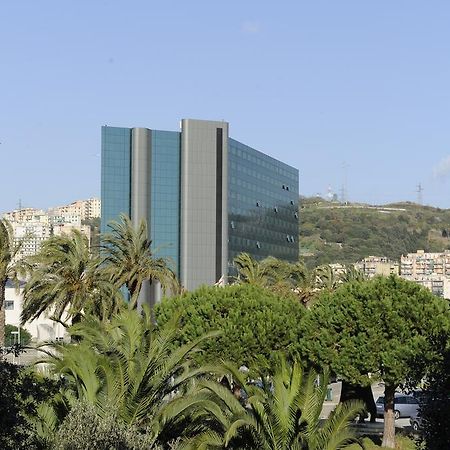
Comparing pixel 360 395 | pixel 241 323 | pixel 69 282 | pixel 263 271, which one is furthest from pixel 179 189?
pixel 241 323

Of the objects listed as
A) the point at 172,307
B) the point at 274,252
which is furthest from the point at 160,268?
the point at 274,252

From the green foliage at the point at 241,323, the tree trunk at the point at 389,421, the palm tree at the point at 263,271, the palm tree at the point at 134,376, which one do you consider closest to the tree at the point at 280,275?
the palm tree at the point at 263,271

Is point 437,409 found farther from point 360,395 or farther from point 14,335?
point 14,335

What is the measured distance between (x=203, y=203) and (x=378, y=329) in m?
86.0

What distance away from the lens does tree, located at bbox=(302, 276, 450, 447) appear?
40438 mm

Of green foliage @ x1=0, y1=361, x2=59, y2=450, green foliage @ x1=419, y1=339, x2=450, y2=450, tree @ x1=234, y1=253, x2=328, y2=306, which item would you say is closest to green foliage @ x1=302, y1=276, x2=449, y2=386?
green foliage @ x1=419, y1=339, x2=450, y2=450

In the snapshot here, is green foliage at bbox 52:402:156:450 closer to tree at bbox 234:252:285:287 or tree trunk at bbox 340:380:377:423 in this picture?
tree trunk at bbox 340:380:377:423

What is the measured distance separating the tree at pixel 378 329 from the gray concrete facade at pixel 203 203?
80.7 m

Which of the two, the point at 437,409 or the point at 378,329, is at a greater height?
the point at 378,329

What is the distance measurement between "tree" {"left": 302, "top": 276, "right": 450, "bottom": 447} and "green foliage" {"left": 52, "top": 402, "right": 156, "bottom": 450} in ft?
66.2

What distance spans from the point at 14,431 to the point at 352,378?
1030 inches

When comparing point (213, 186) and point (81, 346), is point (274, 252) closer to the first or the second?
point (213, 186)

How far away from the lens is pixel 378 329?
41.2 meters

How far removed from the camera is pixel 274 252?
16262 cm
